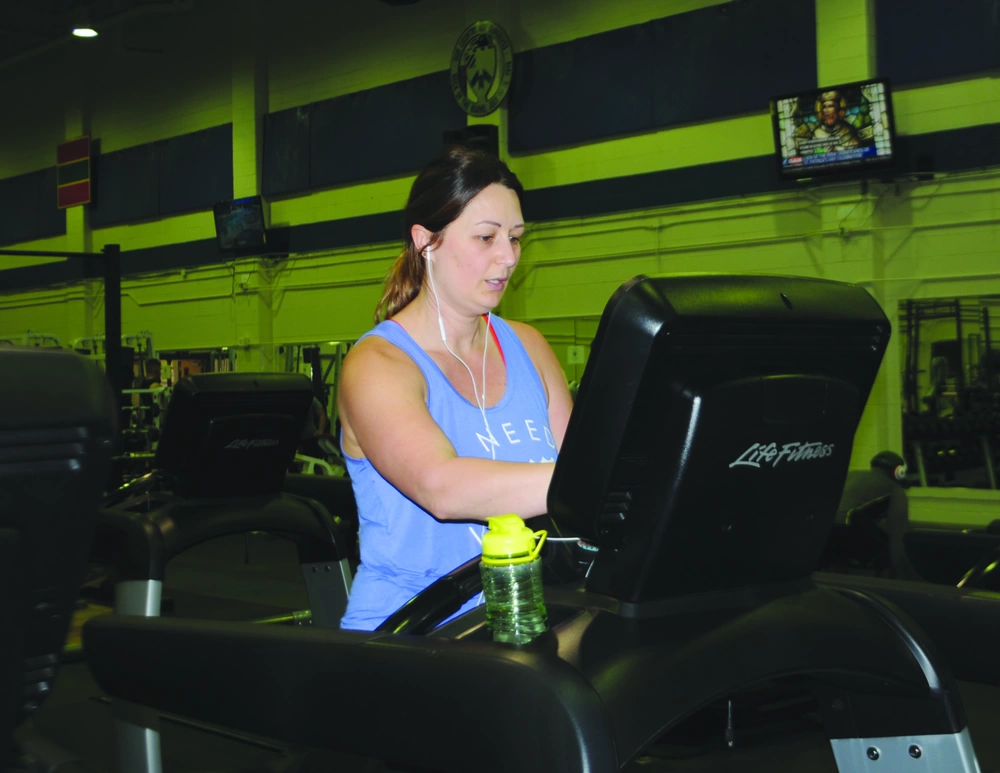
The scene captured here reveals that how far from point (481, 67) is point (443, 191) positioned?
873 centimetres

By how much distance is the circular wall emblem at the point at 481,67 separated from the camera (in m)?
9.67

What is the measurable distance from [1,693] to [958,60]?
7.85m

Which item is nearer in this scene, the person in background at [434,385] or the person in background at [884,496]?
the person in background at [434,385]

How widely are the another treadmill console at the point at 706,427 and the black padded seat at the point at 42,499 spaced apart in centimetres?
44

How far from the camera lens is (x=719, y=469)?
41.9 inches

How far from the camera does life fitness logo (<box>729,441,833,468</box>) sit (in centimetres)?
108

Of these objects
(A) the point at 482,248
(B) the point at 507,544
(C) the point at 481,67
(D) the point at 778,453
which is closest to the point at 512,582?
(B) the point at 507,544

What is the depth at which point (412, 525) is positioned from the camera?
148cm

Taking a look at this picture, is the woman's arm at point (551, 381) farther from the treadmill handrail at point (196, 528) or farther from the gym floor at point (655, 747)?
the treadmill handrail at point (196, 528)

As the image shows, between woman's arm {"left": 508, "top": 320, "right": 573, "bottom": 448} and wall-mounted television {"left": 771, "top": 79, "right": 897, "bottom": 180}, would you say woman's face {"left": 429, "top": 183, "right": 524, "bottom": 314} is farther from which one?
wall-mounted television {"left": 771, "top": 79, "right": 897, "bottom": 180}

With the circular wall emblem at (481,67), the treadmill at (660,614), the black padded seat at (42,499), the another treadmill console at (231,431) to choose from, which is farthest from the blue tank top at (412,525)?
the circular wall emblem at (481,67)

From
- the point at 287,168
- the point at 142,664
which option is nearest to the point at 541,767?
the point at 142,664

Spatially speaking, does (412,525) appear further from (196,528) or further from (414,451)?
(196,528)

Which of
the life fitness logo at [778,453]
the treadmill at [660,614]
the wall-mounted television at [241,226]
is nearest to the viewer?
the treadmill at [660,614]
